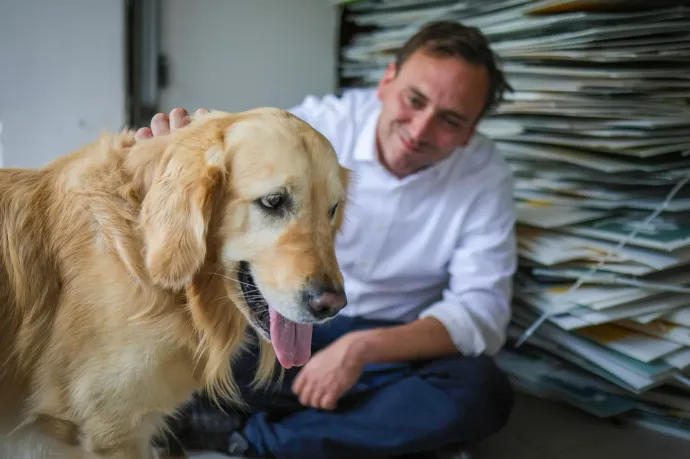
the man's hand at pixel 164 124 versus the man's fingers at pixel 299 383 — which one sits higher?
the man's hand at pixel 164 124

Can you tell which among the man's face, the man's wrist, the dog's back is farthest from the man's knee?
the dog's back

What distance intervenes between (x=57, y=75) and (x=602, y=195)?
148 centimetres

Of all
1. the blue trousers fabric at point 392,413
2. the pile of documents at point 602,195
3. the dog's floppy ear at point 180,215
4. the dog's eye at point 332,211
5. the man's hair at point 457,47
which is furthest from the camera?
the pile of documents at point 602,195

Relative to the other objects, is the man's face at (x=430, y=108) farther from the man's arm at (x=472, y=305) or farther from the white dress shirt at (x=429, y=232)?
the man's arm at (x=472, y=305)

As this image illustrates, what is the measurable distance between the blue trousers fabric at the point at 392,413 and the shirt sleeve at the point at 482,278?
6cm

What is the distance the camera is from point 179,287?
0.90 m

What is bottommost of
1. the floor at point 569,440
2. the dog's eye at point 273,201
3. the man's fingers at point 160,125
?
the floor at point 569,440

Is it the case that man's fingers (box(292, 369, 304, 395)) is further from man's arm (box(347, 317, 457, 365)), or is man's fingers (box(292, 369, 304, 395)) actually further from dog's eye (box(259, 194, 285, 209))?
dog's eye (box(259, 194, 285, 209))

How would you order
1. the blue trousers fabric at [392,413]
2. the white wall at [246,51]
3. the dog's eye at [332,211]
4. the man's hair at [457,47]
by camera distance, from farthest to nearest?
the white wall at [246,51] → the man's hair at [457,47] → the blue trousers fabric at [392,413] → the dog's eye at [332,211]

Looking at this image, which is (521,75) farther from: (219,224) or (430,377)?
(219,224)

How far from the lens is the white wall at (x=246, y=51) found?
177 centimetres

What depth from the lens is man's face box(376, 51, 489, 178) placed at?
1399mm

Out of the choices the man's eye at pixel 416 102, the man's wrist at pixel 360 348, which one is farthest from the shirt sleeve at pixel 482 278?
the man's eye at pixel 416 102

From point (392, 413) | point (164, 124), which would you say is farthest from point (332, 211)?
point (392, 413)
